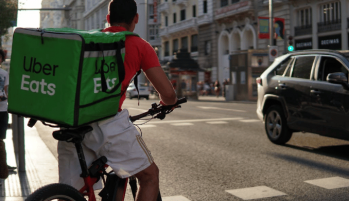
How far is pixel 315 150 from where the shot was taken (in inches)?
319

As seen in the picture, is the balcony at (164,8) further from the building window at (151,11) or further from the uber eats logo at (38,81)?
the uber eats logo at (38,81)

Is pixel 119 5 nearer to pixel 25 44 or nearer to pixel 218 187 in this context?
pixel 25 44

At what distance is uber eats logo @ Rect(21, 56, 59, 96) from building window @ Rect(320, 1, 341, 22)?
29.1 meters

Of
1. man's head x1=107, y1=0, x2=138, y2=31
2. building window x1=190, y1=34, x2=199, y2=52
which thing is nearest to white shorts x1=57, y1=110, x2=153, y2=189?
man's head x1=107, y1=0, x2=138, y2=31

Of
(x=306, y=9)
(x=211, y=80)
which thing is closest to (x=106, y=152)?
(x=306, y=9)

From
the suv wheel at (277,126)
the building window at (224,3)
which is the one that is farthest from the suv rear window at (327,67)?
the building window at (224,3)

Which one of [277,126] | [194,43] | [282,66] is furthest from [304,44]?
[277,126]

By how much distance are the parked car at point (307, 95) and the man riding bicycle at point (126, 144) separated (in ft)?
15.7

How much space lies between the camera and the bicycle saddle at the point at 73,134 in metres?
2.53

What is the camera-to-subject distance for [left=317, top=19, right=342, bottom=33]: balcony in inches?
1150

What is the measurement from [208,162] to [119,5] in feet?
15.2

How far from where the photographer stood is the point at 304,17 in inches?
1271

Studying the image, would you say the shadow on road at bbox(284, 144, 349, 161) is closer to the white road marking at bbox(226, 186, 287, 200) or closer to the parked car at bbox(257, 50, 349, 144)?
the parked car at bbox(257, 50, 349, 144)

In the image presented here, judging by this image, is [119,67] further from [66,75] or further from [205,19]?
[205,19]
